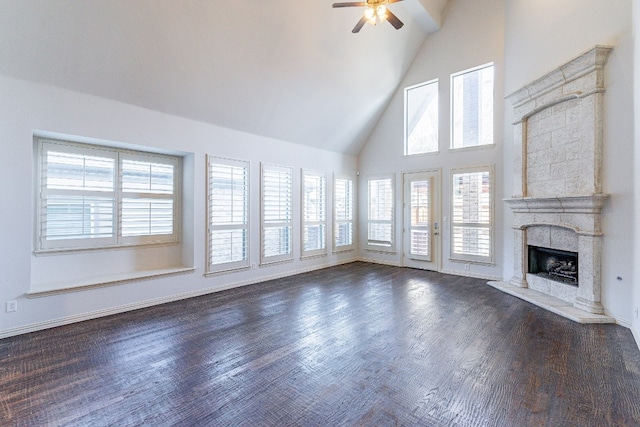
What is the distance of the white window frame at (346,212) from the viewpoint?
7254mm

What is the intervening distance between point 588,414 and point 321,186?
18.4 feet

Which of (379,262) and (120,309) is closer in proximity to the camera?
(120,309)

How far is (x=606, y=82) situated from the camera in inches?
144

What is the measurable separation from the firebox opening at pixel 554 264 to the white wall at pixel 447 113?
2.45ft

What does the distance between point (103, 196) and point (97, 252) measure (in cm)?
77

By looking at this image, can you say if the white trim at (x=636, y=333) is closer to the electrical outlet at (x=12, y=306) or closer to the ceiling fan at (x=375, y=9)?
the ceiling fan at (x=375, y=9)

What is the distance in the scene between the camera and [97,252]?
4.18 meters

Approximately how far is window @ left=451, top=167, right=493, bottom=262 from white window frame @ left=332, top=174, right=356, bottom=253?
7.95ft

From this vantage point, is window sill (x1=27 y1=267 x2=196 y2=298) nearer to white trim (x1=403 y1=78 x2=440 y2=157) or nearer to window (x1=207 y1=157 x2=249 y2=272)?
window (x1=207 y1=157 x2=249 y2=272)

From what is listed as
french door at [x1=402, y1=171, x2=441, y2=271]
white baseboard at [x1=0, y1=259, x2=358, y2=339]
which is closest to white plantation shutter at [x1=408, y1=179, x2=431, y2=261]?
french door at [x1=402, y1=171, x2=441, y2=271]

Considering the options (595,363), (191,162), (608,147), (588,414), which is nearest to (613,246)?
(608,147)

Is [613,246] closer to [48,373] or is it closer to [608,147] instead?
[608,147]

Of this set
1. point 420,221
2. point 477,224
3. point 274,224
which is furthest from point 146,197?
point 477,224

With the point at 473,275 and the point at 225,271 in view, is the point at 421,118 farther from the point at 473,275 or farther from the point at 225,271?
the point at 225,271
